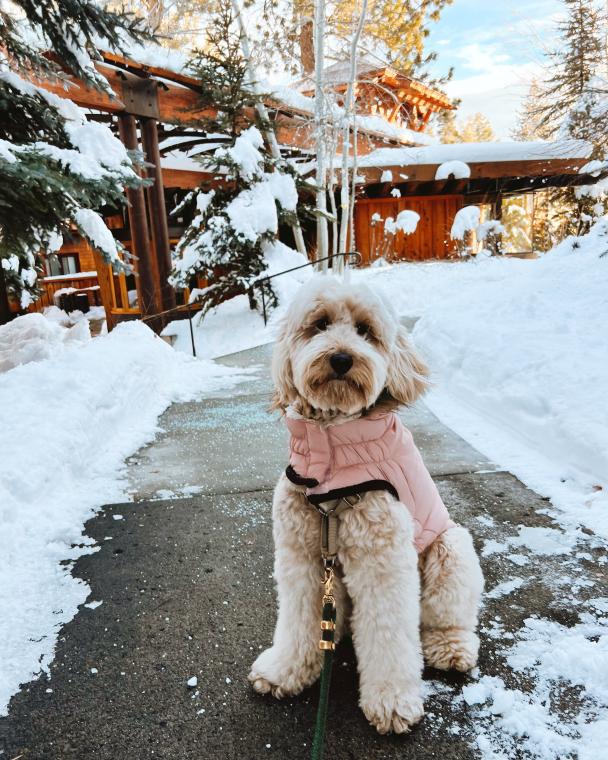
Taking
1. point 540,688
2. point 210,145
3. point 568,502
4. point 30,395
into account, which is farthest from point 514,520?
point 210,145

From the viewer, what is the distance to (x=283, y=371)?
2.04 m

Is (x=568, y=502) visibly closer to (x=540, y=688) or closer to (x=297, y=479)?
(x=540, y=688)

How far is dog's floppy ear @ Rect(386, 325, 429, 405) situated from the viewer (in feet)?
6.64

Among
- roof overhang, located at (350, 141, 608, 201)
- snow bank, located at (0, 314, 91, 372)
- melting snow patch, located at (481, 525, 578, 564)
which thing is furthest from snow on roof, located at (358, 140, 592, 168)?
melting snow patch, located at (481, 525, 578, 564)

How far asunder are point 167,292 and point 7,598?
10724 millimetres

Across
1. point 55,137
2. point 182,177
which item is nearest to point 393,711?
point 55,137

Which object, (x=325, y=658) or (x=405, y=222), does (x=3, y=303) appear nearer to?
(x=325, y=658)

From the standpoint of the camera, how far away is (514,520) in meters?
3.33

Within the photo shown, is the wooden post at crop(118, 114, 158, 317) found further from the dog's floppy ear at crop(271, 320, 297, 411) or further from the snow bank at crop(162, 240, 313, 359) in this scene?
the dog's floppy ear at crop(271, 320, 297, 411)

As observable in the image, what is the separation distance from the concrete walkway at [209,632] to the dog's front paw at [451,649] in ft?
0.19

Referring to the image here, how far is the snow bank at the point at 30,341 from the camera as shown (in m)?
8.20

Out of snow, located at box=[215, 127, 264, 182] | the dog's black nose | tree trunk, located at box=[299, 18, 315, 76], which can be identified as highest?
tree trunk, located at box=[299, 18, 315, 76]

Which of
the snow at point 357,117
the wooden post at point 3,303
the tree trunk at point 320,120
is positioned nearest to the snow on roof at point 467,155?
the snow at point 357,117

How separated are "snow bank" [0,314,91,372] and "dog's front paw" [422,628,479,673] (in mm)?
7289
